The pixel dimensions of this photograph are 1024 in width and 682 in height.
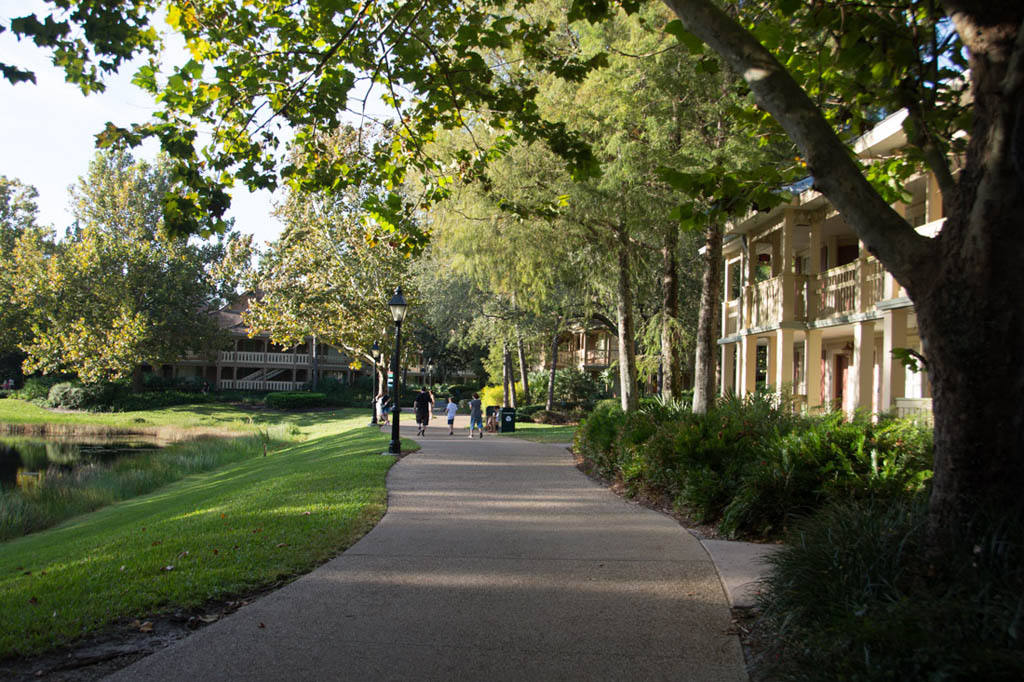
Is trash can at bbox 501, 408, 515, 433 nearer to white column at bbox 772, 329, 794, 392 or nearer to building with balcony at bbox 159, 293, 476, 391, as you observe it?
white column at bbox 772, 329, 794, 392

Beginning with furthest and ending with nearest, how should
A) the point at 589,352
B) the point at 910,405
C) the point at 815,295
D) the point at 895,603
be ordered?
the point at 589,352, the point at 815,295, the point at 910,405, the point at 895,603

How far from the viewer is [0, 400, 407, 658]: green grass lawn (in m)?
5.54

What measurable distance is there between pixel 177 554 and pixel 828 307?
47.0 ft

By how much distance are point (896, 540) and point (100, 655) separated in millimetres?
4987

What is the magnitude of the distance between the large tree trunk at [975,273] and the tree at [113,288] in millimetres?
44553

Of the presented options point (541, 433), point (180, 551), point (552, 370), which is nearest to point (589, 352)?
point (552, 370)

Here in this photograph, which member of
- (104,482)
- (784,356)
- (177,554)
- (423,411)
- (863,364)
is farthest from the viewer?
(423,411)

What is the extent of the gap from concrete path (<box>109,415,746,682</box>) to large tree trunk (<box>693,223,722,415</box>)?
223 inches

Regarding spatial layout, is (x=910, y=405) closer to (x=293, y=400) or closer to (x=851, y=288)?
(x=851, y=288)

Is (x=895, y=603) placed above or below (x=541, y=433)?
above

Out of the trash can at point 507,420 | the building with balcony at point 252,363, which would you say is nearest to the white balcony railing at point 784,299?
the trash can at point 507,420

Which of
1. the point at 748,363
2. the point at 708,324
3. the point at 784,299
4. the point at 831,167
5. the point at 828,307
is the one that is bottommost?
the point at 748,363

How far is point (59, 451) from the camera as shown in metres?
28.0

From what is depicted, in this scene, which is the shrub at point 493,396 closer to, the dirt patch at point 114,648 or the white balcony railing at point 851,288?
the white balcony railing at point 851,288
